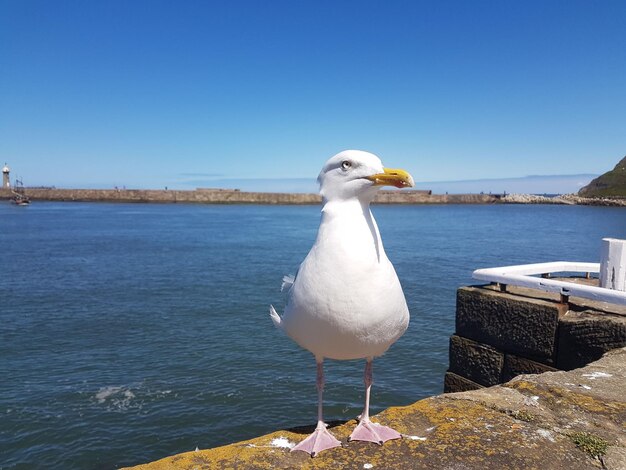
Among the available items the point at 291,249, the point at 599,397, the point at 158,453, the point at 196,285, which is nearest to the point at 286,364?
the point at 158,453

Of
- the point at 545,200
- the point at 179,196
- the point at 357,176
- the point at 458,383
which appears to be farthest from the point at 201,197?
the point at 357,176

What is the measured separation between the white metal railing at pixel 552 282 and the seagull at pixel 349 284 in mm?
4425

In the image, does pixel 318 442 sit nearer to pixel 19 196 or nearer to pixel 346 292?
pixel 346 292

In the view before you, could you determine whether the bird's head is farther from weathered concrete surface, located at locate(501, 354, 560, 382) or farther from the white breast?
weathered concrete surface, located at locate(501, 354, 560, 382)

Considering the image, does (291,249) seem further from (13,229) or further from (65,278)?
(13,229)

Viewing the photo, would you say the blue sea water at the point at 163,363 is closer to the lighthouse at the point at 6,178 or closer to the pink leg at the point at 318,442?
the pink leg at the point at 318,442

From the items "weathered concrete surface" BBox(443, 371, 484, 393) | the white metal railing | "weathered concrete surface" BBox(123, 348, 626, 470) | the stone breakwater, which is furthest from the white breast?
the stone breakwater

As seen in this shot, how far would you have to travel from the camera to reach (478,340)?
26.1 ft

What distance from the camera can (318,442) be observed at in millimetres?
3240

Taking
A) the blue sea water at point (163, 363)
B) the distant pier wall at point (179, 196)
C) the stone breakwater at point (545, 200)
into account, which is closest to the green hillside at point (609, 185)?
the stone breakwater at point (545, 200)

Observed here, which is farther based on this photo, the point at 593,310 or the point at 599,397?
the point at 593,310

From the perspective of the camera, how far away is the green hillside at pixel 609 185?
418 feet

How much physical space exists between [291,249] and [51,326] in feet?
71.0

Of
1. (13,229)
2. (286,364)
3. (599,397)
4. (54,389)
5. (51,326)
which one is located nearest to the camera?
(599,397)
